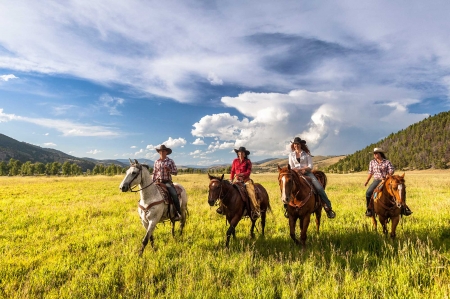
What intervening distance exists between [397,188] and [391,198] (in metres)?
0.69

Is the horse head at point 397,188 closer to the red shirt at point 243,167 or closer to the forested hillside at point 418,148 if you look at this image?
the red shirt at point 243,167

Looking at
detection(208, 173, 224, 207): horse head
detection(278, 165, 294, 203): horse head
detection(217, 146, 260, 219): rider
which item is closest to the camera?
detection(278, 165, 294, 203): horse head

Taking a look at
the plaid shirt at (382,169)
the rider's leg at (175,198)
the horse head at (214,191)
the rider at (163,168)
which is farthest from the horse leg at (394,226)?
the rider at (163,168)

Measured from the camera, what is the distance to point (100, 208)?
46.6 feet

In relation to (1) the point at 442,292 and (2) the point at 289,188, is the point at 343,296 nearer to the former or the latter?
(1) the point at 442,292

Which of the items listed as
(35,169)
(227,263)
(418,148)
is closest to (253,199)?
(227,263)

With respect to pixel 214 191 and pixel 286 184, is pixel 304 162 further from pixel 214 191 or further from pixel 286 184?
pixel 214 191

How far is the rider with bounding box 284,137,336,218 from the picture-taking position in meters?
7.80

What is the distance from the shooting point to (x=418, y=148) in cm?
15075

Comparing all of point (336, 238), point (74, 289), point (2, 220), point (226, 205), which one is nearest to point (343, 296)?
point (336, 238)

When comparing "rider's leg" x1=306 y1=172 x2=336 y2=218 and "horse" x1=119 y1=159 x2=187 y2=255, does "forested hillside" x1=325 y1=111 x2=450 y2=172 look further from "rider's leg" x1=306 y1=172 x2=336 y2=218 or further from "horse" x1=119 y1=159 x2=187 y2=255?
"horse" x1=119 y1=159 x2=187 y2=255

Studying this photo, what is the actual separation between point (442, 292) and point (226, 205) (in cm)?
542

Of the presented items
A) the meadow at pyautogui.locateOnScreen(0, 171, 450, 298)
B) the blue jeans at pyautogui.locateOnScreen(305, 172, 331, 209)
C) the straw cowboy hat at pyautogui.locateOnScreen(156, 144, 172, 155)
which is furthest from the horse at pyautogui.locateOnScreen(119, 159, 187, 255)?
the blue jeans at pyautogui.locateOnScreen(305, 172, 331, 209)

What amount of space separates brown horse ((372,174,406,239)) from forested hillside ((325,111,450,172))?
106 m
